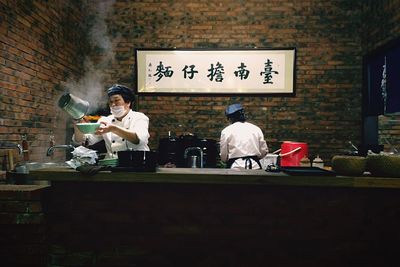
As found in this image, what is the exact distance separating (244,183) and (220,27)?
15.0 feet

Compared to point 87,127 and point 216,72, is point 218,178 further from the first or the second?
point 216,72

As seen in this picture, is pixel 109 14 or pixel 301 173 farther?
pixel 109 14

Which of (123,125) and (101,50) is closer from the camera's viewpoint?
(123,125)

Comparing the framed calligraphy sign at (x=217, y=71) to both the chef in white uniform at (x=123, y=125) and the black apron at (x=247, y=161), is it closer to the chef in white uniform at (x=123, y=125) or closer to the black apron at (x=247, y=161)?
the black apron at (x=247, y=161)

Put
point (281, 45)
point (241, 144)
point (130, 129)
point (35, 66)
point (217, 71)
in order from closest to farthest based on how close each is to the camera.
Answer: point (130, 129), point (35, 66), point (241, 144), point (217, 71), point (281, 45)

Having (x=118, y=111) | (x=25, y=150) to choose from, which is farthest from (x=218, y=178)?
(x=25, y=150)

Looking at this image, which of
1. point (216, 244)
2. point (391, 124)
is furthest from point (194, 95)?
point (216, 244)

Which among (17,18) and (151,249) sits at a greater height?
(17,18)

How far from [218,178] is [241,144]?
7.44 ft

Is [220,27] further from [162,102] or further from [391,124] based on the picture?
[391,124]

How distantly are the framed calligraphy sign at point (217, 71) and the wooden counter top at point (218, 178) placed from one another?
3829 mm

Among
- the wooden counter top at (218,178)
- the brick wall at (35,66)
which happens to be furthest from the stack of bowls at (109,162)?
the brick wall at (35,66)

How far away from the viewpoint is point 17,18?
4.25m

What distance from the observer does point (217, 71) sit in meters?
6.35
